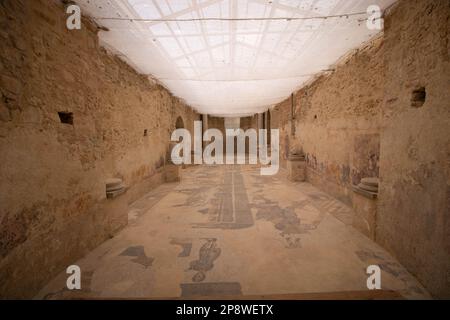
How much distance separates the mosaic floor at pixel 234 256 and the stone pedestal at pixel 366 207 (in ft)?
0.47

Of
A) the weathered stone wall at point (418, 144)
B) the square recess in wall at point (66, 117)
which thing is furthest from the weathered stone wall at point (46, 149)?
the weathered stone wall at point (418, 144)

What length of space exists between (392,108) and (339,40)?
181 centimetres

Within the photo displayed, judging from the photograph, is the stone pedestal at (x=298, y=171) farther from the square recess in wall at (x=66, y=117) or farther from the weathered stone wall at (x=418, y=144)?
the square recess in wall at (x=66, y=117)

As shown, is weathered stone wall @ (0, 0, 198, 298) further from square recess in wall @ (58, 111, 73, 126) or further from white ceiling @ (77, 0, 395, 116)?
white ceiling @ (77, 0, 395, 116)

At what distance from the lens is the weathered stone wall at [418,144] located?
81.4 inches

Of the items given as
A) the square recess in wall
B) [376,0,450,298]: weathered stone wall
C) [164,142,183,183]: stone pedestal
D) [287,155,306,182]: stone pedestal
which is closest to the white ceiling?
[376,0,450,298]: weathered stone wall

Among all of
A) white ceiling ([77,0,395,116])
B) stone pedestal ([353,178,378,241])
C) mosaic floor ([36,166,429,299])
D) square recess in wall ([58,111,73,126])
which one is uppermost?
white ceiling ([77,0,395,116])

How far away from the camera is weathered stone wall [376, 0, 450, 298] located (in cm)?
207

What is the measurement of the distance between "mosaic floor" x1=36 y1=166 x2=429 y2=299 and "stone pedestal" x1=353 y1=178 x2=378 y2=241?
0.14 metres

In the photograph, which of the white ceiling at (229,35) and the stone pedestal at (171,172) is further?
the stone pedestal at (171,172)

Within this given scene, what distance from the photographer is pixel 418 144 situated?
7.84 ft

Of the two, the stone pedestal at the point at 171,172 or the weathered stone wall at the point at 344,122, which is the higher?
the weathered stone wall at the point at 344,122
